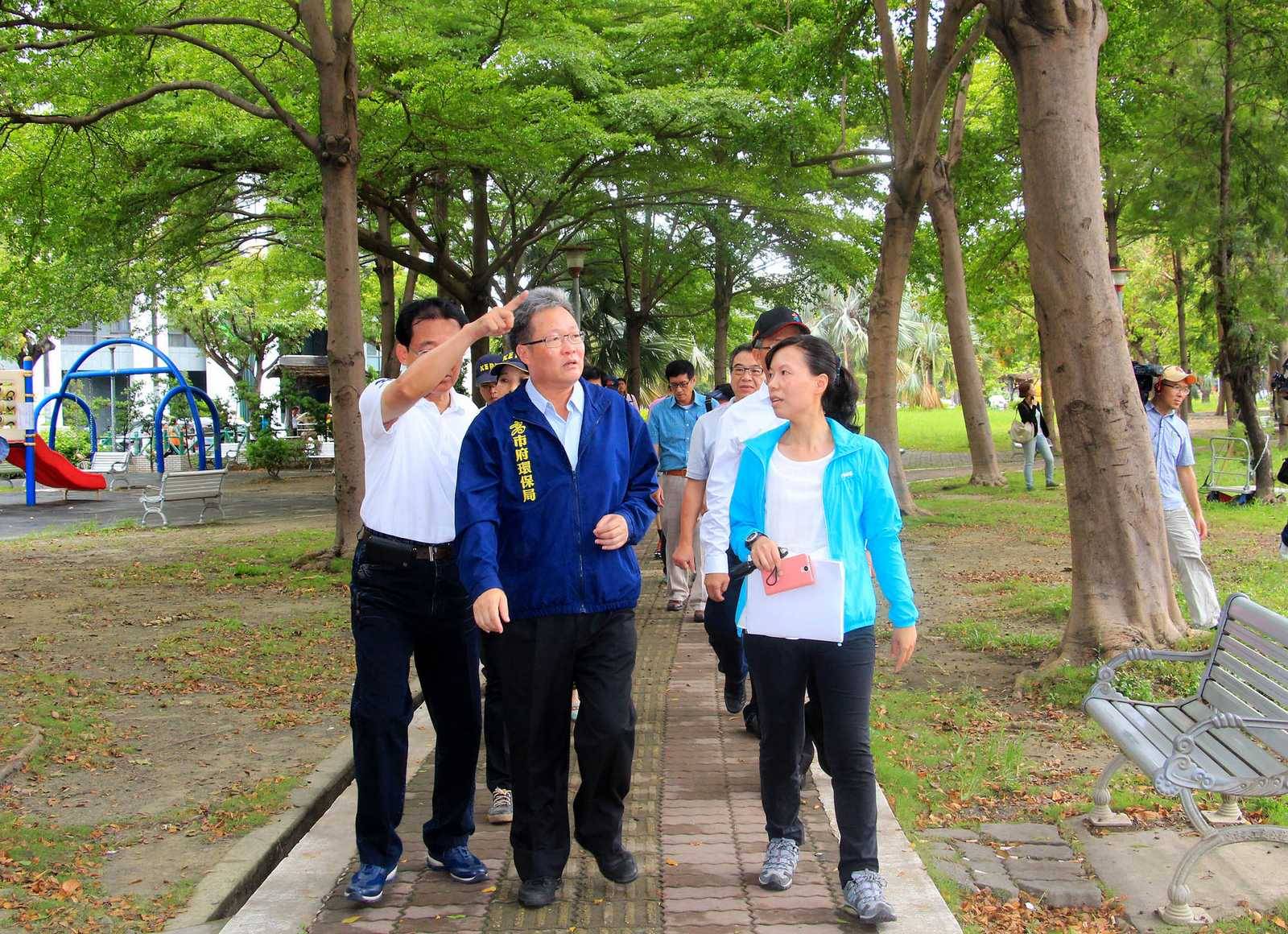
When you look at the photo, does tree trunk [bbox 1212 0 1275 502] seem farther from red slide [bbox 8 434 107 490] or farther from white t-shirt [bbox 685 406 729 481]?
red slide [bbox 8 434 107 490]

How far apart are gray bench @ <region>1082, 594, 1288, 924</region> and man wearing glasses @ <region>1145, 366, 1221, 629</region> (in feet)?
11.2

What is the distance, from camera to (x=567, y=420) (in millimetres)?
4188

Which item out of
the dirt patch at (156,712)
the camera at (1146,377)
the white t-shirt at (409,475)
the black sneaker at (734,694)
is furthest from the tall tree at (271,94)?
the white t-shirt at (409,475)

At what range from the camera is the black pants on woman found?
13.2 feet

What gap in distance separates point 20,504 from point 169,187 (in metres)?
12.2

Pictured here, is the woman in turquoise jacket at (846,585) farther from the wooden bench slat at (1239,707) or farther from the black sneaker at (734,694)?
the black sneaker at (734,694)

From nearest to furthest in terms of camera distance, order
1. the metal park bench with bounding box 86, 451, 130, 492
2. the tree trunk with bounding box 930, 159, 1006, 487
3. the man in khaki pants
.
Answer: the man in khaki pants, the tree trunk with bounding box 930, 159, 1006, 487, the metal park bench with bounding box 86, 451, 130, 492

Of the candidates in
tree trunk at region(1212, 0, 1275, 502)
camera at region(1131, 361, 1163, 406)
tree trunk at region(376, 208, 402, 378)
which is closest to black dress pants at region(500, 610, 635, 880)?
camera at region(1131, 361, 1163, 406)

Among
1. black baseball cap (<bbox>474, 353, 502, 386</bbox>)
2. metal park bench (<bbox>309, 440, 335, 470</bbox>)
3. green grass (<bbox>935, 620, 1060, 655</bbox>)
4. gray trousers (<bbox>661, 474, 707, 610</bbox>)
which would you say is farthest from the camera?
metal park bench (<bbox>309, 440, 335, 470</bbox>)

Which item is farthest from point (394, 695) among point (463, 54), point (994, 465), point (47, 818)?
point (994, 465)

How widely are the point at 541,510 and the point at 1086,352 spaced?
4.23m

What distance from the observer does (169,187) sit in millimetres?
15758

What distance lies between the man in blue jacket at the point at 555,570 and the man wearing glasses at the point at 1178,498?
5.21 m

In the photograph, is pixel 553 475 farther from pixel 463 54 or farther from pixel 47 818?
pixel 463 54
